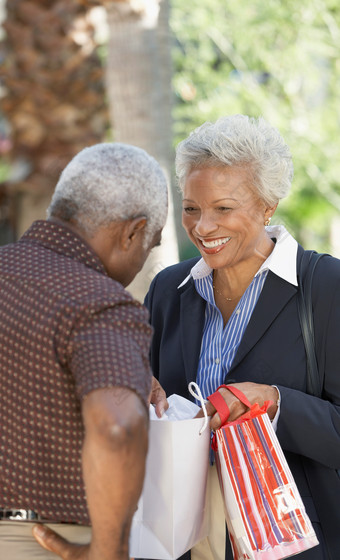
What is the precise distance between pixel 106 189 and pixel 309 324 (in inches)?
39.2


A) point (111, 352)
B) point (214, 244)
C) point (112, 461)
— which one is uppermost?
point (214, 244)

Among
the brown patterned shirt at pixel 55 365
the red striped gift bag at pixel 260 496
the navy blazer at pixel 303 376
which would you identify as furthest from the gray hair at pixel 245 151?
the brown patterned shirt at pixel 55 365

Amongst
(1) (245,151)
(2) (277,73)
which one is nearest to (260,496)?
(1) (245,151)

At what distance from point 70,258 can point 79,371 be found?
0.36 meters

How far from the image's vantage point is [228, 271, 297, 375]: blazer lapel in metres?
2.64

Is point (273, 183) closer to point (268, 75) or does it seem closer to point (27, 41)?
point (27, 41)

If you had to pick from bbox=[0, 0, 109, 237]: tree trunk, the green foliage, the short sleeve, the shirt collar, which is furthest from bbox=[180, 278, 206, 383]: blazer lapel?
the green foliage

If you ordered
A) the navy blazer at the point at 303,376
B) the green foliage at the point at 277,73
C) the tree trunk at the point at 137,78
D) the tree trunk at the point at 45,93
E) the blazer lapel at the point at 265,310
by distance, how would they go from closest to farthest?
1. the navy blazer at the point at 303,376
2. the blazer lapel at the point at 265,310
3. the tree trunk at the point at 137,78
4. the tree trunk at the point at 45,93
5. the green foliage at the point at 277,73

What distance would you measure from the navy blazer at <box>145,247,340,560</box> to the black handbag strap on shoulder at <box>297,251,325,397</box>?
18 millimetres

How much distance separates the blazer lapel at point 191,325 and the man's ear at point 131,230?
0.86 metres

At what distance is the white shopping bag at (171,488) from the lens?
89.2 inches

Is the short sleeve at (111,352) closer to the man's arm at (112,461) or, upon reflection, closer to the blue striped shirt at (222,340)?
the man's arm at (112,461)

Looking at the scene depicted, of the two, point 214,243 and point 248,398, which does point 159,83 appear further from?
point 248,398

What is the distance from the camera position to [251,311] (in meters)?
2.77
